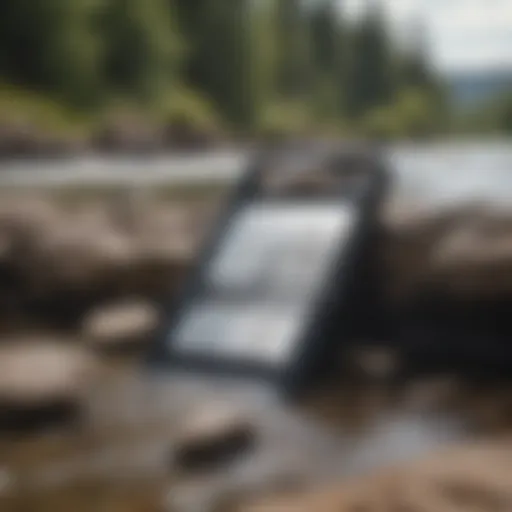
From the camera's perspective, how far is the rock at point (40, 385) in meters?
2.12

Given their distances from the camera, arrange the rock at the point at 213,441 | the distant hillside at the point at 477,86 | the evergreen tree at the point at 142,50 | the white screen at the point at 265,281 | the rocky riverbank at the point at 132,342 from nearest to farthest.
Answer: the rocky riverbank at the point at 132,342 → the rock at the point at 213,441 → the distant hillside at the point at 477,86 → the white screen at the point at 265,281 → the evergreen tree at the point at 142,50

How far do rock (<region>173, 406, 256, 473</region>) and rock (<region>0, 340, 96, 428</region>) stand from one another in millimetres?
325

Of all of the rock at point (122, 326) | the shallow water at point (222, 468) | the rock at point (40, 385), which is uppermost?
the rock at point (122, 326)

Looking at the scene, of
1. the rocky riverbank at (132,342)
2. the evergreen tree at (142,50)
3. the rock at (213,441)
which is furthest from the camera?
the evergreen tree at (142,50)

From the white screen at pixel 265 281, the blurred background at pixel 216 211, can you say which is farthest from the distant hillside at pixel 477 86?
the white screen at pixel 265 281

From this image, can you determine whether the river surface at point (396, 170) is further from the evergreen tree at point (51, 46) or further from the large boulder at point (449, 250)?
the evergreen tree at point (51, 46)

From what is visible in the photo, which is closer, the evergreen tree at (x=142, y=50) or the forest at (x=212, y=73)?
the forest at (x=212, y=73)

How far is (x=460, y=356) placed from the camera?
2217 millimetres

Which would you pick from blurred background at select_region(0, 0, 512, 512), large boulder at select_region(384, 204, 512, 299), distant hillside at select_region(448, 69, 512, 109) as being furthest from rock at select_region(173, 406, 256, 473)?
distant hillside at select_region(448, 69, 512, 109)

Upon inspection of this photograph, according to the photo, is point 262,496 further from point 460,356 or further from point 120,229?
point 120,229

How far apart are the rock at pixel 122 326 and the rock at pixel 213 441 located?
357mm

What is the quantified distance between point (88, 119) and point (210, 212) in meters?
0.39

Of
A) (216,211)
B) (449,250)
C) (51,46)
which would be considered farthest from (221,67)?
(449,250)

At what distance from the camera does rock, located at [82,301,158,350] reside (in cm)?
225
